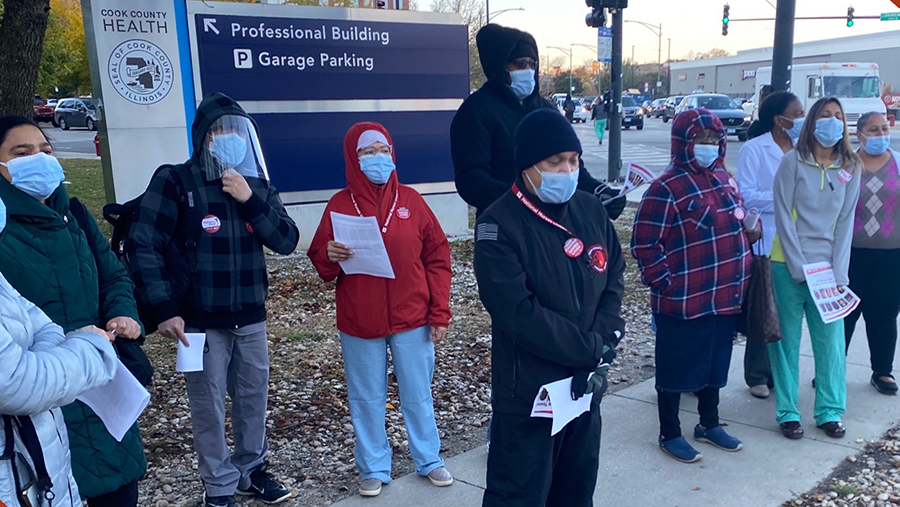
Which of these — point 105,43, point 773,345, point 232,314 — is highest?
point 105,43

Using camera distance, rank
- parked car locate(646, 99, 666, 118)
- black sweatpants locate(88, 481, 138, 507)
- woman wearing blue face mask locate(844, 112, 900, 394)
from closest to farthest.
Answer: black sweatpants locate(88, 481, 138, 507) → woman wearing blue face mask locate(844, 112, 900, 394) → parked car locate(646, 99, 666, 118)

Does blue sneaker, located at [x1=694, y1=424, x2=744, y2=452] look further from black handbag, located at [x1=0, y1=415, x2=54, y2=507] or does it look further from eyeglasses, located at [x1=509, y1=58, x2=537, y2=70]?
black handbag, located at [x1=0, y1=415, x2=54, y2=507]

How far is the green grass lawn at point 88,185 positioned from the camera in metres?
13.1

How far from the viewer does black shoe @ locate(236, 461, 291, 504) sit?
393cm

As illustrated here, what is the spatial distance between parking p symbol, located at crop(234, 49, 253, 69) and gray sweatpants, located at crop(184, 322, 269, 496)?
594 cm

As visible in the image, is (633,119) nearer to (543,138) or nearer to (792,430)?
(792,430)

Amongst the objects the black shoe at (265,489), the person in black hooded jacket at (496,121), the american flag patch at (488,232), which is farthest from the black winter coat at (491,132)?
the black shoe at (265,489)

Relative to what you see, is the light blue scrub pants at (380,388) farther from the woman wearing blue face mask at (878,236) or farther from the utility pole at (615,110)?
the utility pole at (615,110)

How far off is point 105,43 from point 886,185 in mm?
7467

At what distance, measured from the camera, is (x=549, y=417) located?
2879mm

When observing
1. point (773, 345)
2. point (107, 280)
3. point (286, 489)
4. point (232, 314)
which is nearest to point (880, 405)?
point (773, 345)

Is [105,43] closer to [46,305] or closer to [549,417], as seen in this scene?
[46,305]

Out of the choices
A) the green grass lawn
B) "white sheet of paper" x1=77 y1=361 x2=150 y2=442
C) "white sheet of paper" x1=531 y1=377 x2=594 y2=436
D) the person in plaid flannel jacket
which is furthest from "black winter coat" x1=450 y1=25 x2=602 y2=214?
the green grass lawn

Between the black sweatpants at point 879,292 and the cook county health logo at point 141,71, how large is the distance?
280 inches
